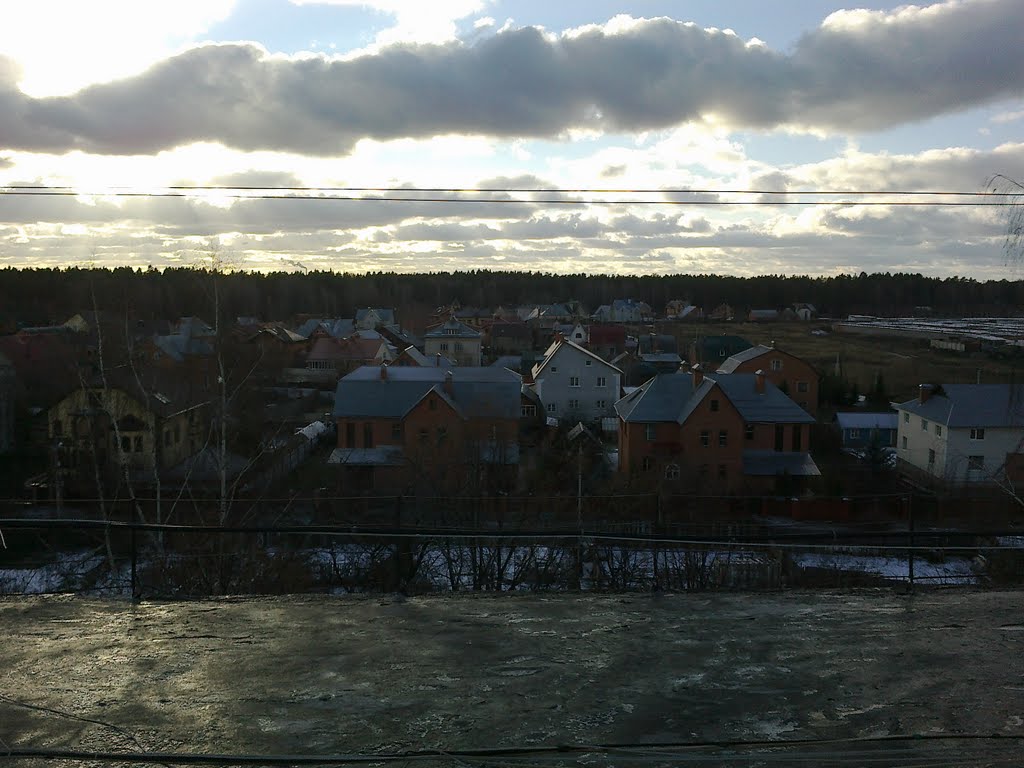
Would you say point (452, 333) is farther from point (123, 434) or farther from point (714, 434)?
point (123, 434)

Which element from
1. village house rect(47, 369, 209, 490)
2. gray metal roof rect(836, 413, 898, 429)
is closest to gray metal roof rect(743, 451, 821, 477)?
gray metal roof rect(836, 413, 898, 429)

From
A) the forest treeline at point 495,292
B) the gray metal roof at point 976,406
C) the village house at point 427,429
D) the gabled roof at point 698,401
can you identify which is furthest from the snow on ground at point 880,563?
the forest treeline at point 495,292

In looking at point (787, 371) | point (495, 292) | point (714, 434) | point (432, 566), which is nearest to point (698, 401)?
point (714, 434)

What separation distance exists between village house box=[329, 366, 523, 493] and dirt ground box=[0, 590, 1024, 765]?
1166 cm

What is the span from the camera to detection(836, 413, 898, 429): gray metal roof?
90.3ft

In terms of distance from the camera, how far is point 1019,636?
4.57 m

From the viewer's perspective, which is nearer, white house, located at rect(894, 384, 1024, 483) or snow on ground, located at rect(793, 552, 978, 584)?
snow on ground, located at rect(793, 552, 978, 584)

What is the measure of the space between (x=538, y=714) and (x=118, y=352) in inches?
564

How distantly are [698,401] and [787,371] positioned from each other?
10.6 metres

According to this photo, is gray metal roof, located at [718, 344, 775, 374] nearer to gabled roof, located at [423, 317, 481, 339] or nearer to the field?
the field

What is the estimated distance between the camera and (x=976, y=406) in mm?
22812

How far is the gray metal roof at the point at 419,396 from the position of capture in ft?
76.1

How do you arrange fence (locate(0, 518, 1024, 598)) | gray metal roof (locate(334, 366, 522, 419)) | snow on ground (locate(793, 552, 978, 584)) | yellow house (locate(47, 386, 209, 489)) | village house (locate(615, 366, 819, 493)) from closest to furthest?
fence (locate(0, 518, 1024, 598)) < snow on ground (locate(793, 552, 978, 584)) < yellow house (locate(47, 386, 209, 489)) < village house (locate(615, 366, 819, 493)) < gray metal roof (locate(334, 366, 522, 419))

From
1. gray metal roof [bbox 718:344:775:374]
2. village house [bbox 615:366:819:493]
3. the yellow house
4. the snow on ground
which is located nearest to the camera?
the snow on ground
